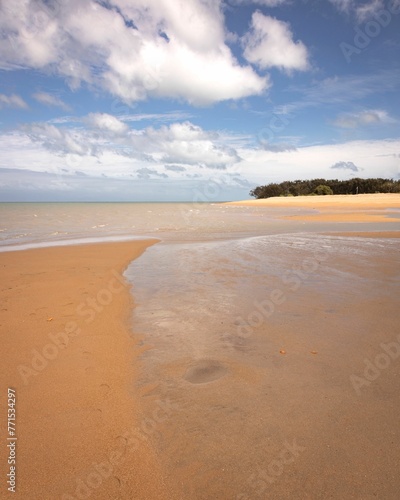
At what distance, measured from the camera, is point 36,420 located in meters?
3.03

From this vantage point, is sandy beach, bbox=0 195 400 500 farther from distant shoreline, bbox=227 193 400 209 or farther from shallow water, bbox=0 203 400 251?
distant shoreline, bbox=227 193 400 209

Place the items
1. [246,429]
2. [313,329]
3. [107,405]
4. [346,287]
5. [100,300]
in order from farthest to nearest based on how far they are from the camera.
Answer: [346,287]
[100,300]
[313,329]
[107,405]
[246,429]

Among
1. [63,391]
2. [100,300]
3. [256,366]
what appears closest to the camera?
[63,391]

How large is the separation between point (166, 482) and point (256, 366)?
5.78 ft

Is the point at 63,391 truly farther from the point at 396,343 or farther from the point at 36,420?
the point at 396,343

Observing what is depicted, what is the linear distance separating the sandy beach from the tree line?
88.8 meters

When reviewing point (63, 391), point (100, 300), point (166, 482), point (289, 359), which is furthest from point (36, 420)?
point (100, 300)

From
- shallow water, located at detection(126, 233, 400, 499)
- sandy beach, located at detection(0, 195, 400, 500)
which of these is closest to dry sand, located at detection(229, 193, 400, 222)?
Answer: shallow water, located at detection(126, 233, 400, 499)
